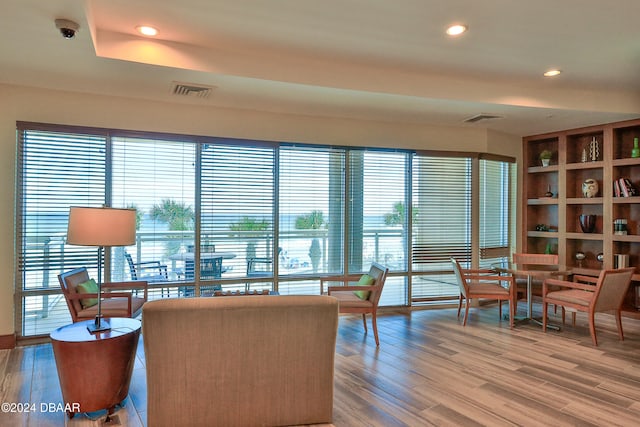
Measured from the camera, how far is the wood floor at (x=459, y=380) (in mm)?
2744

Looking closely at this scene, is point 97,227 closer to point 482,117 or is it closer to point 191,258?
point 191,258

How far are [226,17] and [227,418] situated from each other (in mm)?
2746

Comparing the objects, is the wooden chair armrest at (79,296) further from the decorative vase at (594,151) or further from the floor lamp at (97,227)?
the decorative vase at (594,151)

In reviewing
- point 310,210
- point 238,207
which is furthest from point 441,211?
point 238,207

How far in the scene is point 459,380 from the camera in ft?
11.0

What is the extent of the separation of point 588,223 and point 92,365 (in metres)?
6.29

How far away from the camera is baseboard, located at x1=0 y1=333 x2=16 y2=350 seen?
13.2 feet

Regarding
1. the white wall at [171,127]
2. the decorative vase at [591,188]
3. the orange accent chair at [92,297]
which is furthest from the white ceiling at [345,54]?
the orange accent chair at [92,297]

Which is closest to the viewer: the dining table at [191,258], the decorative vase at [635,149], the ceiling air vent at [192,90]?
the ceiling air vent at [192,90]

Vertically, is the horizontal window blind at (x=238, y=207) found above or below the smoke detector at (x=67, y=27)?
below

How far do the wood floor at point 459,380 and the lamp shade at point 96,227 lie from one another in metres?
1.17

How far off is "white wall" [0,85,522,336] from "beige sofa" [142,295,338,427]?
2.79 m

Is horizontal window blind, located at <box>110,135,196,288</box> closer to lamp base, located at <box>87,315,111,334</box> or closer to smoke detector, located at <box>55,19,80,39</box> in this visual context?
lamp base, located at <box>87,315,111,334</box>

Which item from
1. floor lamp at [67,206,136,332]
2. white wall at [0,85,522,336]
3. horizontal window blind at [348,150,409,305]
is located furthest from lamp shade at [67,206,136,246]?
horizontal window blind at [348,150,409,305]
